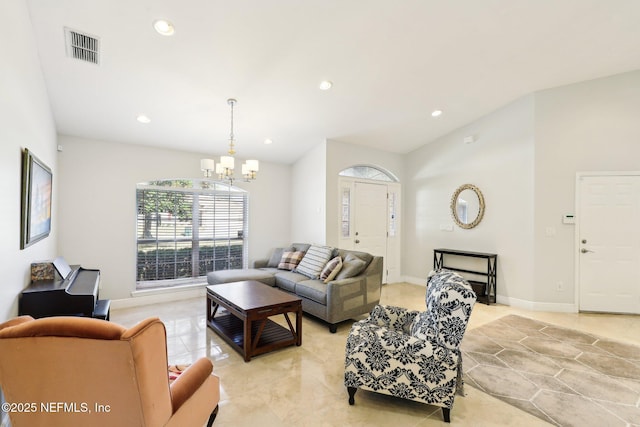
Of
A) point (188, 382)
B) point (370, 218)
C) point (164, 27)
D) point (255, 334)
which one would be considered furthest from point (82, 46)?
point (370, 218)

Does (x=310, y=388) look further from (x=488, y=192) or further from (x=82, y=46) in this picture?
(x=488, y=192)

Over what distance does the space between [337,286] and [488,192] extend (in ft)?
10.8

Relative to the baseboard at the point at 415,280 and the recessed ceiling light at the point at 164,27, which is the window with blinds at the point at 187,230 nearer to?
the recessed ceiling light at the point at 164,27

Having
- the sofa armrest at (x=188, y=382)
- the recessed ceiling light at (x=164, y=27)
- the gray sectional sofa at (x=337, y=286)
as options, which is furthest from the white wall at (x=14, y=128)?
the gray sectional sofa at (x=337, y=286)

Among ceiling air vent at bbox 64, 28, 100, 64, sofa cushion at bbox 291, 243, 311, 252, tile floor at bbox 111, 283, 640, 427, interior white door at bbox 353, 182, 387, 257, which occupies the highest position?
ceiling air vent at bbox 64, 28, 100, 64

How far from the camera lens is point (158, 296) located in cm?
470

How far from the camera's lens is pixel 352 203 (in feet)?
18.0

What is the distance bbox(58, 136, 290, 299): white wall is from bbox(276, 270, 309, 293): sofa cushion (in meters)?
2.28

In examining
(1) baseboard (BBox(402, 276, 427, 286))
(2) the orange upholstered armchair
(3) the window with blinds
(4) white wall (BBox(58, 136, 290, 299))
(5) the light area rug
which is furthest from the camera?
(1) baseboard (BBox(402, 276, 427, 286))

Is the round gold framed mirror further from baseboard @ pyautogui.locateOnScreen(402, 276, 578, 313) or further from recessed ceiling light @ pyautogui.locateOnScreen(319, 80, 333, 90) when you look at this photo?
recessed ceiling light @ pyautogui.locateOnScreen(319, 80, 333, 90)

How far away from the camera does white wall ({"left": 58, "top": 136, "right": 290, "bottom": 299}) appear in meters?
4.11

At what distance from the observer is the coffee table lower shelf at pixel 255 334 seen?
2.99 meters

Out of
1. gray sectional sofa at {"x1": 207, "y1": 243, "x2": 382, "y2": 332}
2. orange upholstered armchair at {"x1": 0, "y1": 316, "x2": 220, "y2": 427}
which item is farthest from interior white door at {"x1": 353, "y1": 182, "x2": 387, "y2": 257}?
orange upholstered armchair at {"x1": 0, "y1": 316, "x2": 220, "y2": 427}

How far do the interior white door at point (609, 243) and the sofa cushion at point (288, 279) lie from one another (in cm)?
420
